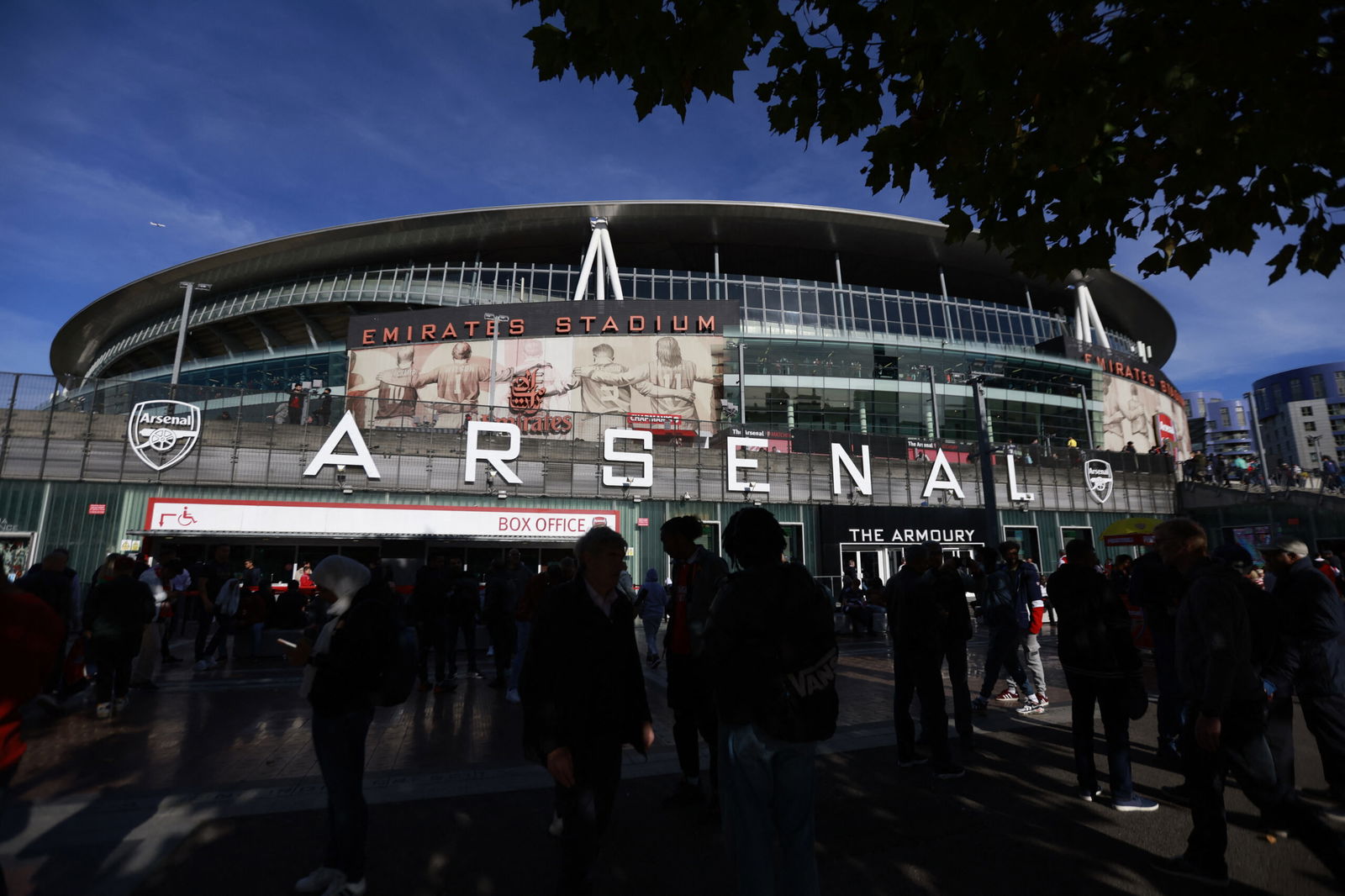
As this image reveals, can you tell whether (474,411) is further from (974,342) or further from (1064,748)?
(974,342)

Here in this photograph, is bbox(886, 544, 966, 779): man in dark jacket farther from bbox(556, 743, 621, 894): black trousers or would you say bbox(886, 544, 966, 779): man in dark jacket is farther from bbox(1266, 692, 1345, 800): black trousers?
bbox(556, 743, 621, 894): black trousers

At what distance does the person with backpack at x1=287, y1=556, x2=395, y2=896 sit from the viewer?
3.29 metres

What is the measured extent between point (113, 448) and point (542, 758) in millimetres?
24222

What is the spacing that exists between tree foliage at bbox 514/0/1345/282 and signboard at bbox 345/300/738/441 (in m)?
29.0

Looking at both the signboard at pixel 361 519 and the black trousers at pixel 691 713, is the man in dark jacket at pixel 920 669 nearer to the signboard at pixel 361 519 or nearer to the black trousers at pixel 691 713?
the black trousers at pixel 691 713

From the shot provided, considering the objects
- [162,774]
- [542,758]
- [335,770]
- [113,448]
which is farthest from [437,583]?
[113,448]

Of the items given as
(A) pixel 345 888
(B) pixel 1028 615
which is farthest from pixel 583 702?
(B) pixel 1028 615

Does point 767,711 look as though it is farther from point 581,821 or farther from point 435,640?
point 435,640

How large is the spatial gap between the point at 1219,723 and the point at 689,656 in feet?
10.3

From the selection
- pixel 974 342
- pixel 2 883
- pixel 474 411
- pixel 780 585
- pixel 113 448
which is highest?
pixel 974 342

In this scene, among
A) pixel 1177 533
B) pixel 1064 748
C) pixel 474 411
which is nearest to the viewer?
pixel 1177 533

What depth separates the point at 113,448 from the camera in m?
19.8

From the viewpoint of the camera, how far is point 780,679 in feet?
8.51

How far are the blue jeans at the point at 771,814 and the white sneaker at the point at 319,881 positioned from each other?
2.20 meters
